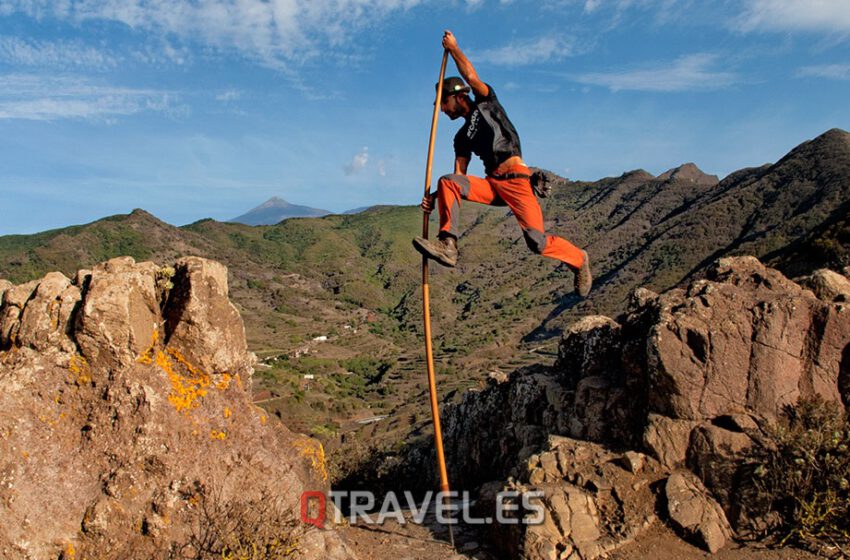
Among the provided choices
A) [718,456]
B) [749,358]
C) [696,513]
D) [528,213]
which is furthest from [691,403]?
[528,213]

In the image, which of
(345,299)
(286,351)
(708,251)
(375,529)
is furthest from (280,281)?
(375,529)

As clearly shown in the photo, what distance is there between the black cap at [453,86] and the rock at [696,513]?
5.88 m

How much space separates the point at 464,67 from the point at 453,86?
1.19 feet

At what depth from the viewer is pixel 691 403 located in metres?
8.91

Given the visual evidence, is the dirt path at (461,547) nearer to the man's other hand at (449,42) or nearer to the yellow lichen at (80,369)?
the yellow lichen at (80,369)

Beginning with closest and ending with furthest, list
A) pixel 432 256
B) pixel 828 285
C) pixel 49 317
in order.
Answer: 1. pixel 49 317
2. pixel 432 256
3. pixel 828 285

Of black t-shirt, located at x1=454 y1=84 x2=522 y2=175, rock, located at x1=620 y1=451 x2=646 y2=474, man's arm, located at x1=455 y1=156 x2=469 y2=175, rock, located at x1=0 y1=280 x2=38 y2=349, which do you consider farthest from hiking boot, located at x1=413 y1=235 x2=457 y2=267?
rock, located at x1=0 y1=280 x2=38 y2=349

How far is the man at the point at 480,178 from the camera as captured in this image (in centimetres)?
753

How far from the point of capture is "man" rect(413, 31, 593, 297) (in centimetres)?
753

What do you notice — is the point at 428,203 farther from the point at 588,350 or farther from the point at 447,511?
the point at 588,350

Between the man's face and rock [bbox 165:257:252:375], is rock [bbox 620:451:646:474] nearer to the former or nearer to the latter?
the man's face

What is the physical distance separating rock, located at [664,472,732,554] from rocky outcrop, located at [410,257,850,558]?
0.01 metres

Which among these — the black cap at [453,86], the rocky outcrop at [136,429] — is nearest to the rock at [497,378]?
the rocky outcrop at [136,429]

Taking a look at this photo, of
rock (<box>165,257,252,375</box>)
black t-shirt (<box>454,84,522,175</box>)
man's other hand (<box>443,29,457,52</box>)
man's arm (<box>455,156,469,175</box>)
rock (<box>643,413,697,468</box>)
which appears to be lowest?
rock (<box>643,413,697,468</box>)
